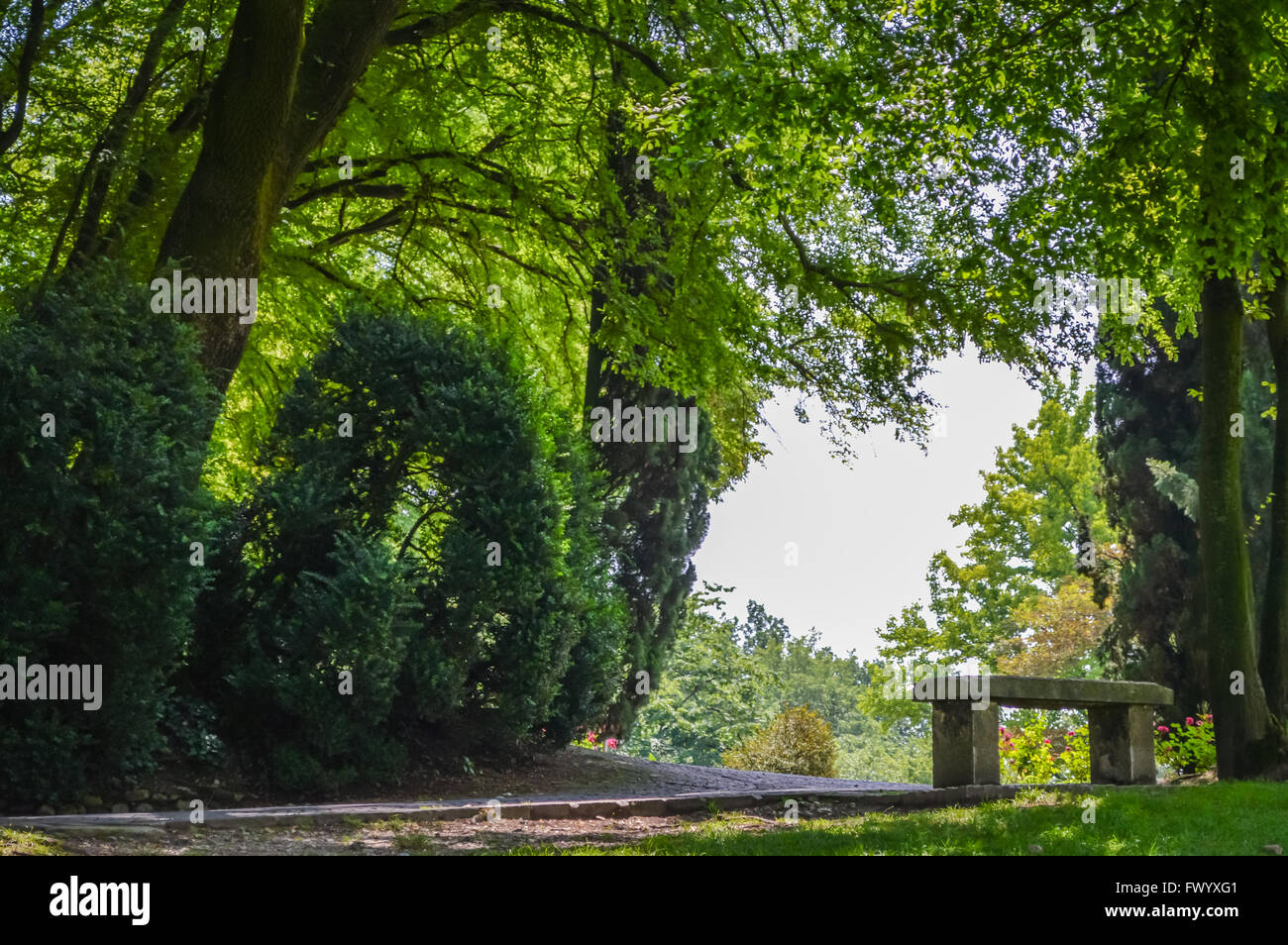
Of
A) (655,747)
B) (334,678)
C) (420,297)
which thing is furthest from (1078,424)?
(334,678)

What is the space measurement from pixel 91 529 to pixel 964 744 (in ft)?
22.8

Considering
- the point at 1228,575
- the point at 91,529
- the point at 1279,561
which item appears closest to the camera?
the point at 91,529

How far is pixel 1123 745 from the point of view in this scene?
10.8 meters

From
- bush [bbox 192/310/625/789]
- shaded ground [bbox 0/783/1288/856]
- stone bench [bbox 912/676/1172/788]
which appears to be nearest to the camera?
shaded ground [bbox 0/783/1288/856]

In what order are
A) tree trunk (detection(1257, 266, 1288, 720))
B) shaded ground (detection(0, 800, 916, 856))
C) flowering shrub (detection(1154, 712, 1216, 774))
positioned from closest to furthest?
1. shaded ground (detection(0, 800, 916, 856))
2. tree trunk (detection(1257, 266, 1288, 720))
3. flowering shrub (detection(1154, 712, 1216, 774))

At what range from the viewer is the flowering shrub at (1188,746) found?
1318 centimetres

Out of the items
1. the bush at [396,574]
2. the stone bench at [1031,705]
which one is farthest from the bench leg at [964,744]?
the bush at [396,574]

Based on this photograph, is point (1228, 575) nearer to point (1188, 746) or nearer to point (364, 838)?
point (1188, 746)

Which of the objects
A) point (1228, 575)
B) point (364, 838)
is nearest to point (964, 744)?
point (1228, 575)

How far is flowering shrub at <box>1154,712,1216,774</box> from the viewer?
13.2 m

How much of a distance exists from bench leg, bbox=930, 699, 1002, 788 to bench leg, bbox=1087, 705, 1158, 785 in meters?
1.92

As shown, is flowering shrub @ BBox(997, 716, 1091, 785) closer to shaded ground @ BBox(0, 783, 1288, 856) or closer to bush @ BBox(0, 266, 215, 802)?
shaded ground @ BBox(0, 783, 1288, 856)

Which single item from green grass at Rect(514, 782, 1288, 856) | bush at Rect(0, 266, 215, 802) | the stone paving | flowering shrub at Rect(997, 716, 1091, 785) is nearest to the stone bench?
the stone paving
